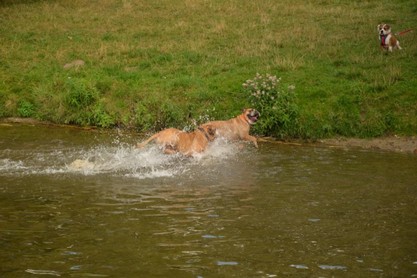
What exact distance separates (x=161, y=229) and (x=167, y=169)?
168 inches

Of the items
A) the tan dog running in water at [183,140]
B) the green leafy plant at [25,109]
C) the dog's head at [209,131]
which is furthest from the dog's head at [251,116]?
the green leafy plant at [25,109]

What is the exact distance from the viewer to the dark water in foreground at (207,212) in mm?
8672

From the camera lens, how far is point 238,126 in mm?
16328

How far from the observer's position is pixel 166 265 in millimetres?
8578

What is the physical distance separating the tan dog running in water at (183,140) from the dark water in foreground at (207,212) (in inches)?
9.0

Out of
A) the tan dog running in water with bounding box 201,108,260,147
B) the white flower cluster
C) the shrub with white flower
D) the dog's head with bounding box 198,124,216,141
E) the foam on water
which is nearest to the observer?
the foam on water

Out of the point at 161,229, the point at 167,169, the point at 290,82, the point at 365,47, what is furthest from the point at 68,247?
the point at 365,47

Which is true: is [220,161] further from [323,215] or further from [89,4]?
[89,4]

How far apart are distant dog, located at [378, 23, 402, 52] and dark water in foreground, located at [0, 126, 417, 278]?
22.2 ft

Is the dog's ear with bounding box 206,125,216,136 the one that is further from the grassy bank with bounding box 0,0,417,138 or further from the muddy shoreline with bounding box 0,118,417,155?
the grassy bank with bounding box 0,0,417,138

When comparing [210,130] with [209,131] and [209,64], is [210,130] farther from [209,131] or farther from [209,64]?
[209,64]

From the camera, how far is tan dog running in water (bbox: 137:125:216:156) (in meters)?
14.9

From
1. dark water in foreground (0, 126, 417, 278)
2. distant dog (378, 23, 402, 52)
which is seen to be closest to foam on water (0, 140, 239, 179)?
dark water in foreground (0, 126, 417, 278)

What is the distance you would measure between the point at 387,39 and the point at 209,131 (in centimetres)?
906
